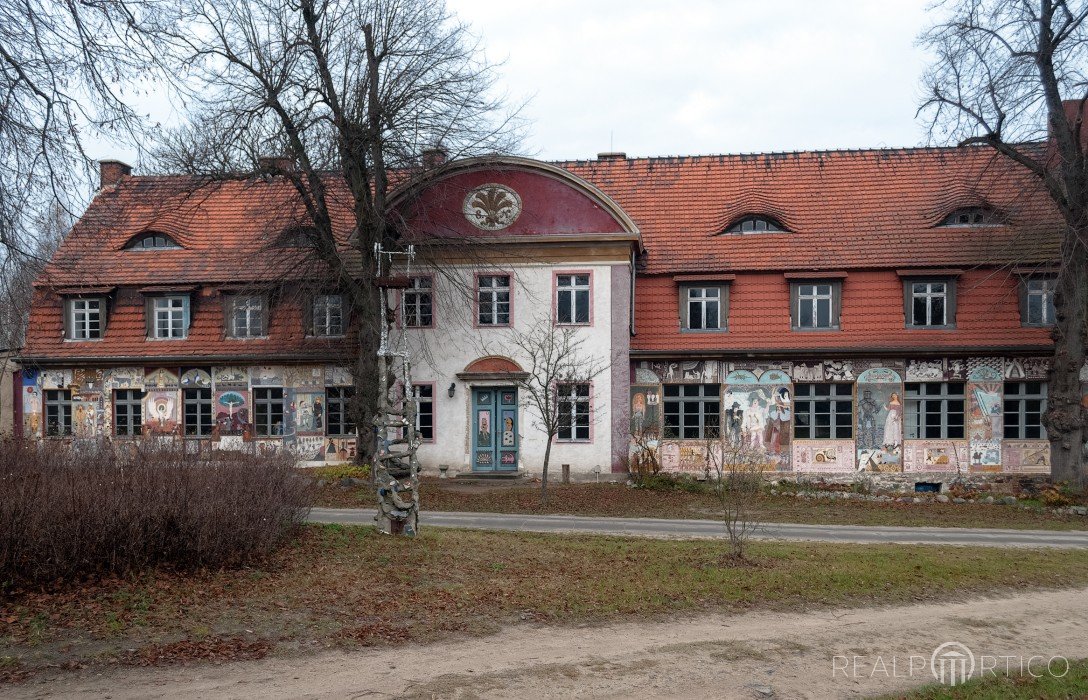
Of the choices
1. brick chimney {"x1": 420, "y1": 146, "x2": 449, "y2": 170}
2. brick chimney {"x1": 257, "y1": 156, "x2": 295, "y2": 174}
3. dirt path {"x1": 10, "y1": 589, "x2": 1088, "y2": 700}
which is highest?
brick chimney {"x1": 420, "y1": 146, "x2": 449, "y2": 170}

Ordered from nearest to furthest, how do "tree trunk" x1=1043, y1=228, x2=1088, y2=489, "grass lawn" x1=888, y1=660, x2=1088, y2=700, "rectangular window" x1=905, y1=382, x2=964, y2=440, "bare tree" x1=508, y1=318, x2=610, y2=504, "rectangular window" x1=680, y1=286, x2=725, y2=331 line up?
1. "grass lawn" x1=888, y1=660, x2=1088, y2=700
2. "tree trunk" x1=1043, y1=228, x2=1088, y2=489
3. "bare tree" x1=508, y1=318, x2=610, y2=504
4. "rectangular window" x1=905, y1=382, x2=964, y2=440
5. "rectangular window" x1=680, y1=286, x2=725, y2=331

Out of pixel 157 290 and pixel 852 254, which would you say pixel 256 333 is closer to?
pixel 157 290

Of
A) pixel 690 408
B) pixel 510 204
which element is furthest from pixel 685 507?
pixel 510 204

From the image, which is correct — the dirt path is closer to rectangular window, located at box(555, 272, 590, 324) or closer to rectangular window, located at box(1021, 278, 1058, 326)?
rectangular window, located at box(555, 272, 590, 324)

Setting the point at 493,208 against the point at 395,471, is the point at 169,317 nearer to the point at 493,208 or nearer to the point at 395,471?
the point at 493,208

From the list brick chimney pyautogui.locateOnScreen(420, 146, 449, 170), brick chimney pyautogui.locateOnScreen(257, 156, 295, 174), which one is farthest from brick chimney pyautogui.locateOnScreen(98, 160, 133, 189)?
brick chimney pyautogui.locateOnScreen(420, 146, 449, 170)

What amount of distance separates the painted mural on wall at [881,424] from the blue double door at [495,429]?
937cm

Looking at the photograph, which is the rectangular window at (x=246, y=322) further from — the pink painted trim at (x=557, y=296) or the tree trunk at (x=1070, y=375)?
the tree trunk at (x=1070, y=375)

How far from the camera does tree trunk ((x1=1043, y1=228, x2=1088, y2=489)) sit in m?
21.7

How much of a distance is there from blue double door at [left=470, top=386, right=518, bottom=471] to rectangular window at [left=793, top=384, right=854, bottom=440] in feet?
25.4

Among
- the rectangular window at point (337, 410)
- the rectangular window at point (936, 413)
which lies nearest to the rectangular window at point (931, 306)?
Answer: the rectangular window at point (936, 413)

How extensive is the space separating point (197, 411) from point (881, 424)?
1935cm

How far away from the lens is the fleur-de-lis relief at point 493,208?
82.3 ft

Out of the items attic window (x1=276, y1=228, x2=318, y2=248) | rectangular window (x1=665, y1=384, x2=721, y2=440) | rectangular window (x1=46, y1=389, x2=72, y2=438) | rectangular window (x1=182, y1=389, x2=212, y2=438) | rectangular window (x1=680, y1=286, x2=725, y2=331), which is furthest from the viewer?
rectangular window (x1=46, y1=389, x2=72, y2=438)
